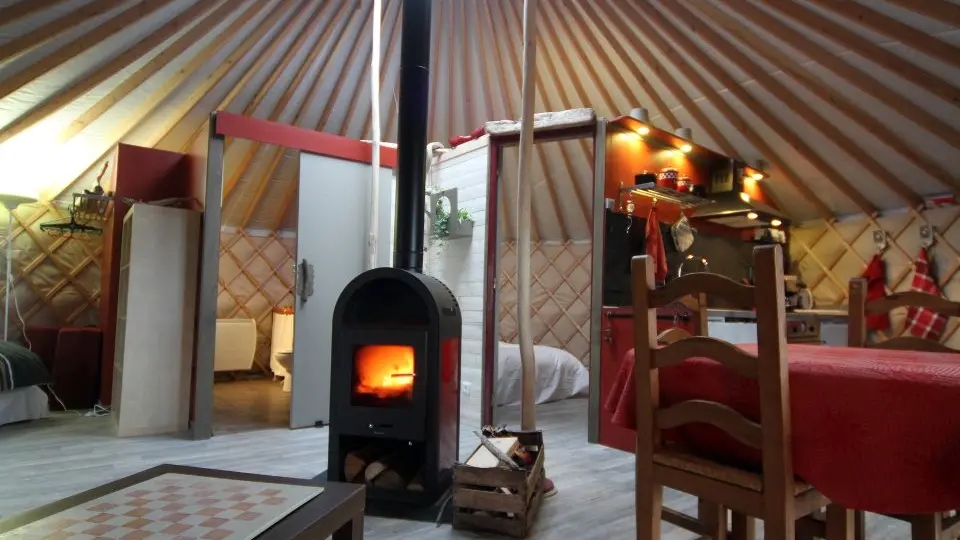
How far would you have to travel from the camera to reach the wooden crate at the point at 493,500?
1740 millimetres

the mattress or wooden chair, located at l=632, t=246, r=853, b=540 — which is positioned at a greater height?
wooden chair, located at l=632, t=246, r=853, b=540

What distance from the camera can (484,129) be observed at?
332cm

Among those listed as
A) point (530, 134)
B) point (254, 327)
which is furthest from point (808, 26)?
point (254, 327)

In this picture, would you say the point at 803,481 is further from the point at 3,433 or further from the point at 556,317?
the point at 556,317

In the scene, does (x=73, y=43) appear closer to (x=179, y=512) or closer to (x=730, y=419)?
(x=179, y=512)

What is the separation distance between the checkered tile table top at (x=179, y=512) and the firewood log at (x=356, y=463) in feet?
3.15

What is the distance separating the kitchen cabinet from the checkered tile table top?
2061mm

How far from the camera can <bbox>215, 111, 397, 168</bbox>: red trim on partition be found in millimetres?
2971

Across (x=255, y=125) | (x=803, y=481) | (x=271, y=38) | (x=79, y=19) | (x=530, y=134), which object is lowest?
(x=803, y=481)

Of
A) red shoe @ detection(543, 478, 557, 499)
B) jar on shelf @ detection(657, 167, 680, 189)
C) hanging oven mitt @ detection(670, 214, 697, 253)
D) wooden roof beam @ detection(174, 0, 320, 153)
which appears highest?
wooden roof beam @ detection(174, 0, 320, 153)

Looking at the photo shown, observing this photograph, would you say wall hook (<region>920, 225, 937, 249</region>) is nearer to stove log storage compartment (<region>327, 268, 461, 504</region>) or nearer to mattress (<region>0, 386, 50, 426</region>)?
stove log storage compartment (<region>327, 268, 461, 504</region>)

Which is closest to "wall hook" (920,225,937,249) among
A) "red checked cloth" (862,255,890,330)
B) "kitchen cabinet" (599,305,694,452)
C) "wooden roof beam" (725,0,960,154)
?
"red checked cloth" (862,255,890,330)

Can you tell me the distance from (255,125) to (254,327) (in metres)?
2.51

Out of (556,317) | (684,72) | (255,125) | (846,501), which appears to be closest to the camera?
(846,501)
